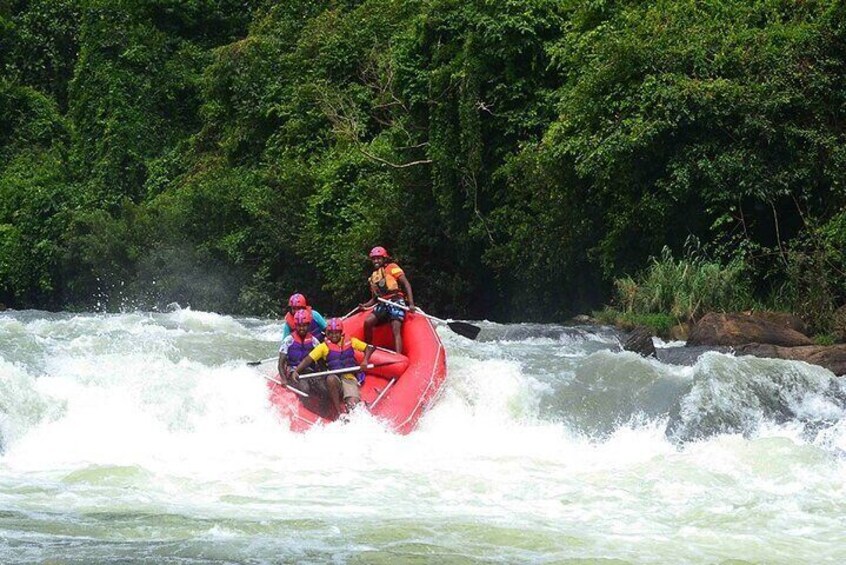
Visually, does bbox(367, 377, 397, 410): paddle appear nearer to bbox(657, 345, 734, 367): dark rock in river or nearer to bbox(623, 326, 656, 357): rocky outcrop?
bbox(657, 345, 734, 367): dark rock in river

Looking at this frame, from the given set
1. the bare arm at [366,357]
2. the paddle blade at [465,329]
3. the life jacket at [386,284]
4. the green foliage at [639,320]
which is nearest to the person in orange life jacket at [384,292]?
the life jacket at [386,284]

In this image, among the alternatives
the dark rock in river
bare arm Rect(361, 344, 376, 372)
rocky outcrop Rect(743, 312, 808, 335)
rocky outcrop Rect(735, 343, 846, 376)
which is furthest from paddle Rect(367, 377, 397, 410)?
rocky outcrop Rect(743, 312, 808, 335)

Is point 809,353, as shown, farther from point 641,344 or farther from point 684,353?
point 641,344

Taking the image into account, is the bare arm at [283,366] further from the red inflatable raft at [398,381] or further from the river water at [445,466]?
the river water at [445,466]

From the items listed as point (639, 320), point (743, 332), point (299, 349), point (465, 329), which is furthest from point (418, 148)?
point (299, 349)

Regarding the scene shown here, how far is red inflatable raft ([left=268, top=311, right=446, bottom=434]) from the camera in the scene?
11055mm

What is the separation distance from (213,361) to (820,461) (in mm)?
6702

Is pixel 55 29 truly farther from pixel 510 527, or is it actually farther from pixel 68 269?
pixel 510 527

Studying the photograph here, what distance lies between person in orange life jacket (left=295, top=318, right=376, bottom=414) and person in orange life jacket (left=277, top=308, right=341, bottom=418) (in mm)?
120

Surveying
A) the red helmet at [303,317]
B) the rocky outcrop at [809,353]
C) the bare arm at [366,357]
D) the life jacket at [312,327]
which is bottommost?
the rocky outcrop at [809,353]

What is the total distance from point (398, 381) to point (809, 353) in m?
4.35

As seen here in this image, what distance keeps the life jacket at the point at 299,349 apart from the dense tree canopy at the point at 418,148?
256 inches

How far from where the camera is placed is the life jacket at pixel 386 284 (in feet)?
42.4

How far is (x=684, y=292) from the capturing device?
16.2m
